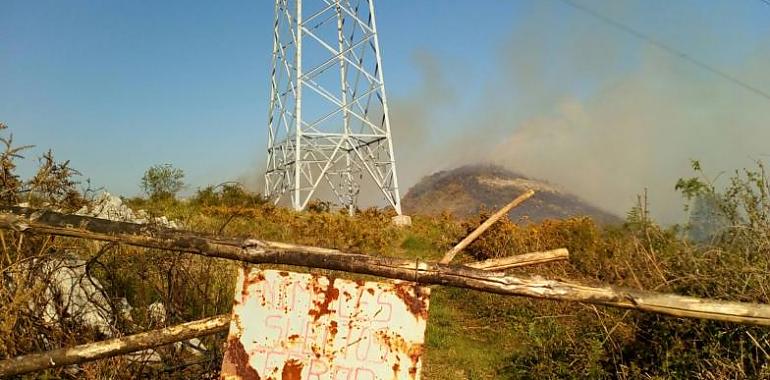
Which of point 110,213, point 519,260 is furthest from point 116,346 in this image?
point 110,213

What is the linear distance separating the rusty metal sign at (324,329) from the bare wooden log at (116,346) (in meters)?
0.31

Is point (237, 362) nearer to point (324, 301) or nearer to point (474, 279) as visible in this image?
point (324, 301)

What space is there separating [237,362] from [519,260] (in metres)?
1.57

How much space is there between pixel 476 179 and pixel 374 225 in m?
82.7

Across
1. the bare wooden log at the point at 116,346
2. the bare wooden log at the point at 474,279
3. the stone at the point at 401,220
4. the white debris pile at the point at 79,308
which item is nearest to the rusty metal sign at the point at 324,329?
the bare wooden log at the point at 474,279

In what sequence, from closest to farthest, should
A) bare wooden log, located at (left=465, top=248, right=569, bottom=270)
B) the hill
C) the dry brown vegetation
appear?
bare wooden log, located at (left=465, top=248, right=569, bottom=270) < the dry brown vegetation < the hill

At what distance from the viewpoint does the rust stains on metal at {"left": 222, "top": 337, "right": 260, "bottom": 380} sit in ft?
7.47

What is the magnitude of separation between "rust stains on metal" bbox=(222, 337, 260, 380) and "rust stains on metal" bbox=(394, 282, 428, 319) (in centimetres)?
70

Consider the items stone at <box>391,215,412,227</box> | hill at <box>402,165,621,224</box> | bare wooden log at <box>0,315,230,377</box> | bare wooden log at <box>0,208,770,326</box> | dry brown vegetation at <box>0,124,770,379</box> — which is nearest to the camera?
bare wooden log at <box>0,208,770,326</box>

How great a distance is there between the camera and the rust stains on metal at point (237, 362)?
2.28 meters

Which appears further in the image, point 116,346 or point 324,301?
point 116,346

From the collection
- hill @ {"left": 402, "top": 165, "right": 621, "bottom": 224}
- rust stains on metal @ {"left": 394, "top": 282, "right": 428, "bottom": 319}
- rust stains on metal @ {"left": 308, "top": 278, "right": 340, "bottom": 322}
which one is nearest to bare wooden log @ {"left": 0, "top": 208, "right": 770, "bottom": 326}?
rust stains on metal @ {"left": 394, "top": 282, "right": 428, "bottom": 319}

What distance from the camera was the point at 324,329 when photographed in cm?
231

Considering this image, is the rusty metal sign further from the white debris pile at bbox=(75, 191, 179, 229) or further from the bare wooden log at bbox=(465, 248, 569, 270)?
the white debris pile at bbox=(75, 191, 179, 229)
